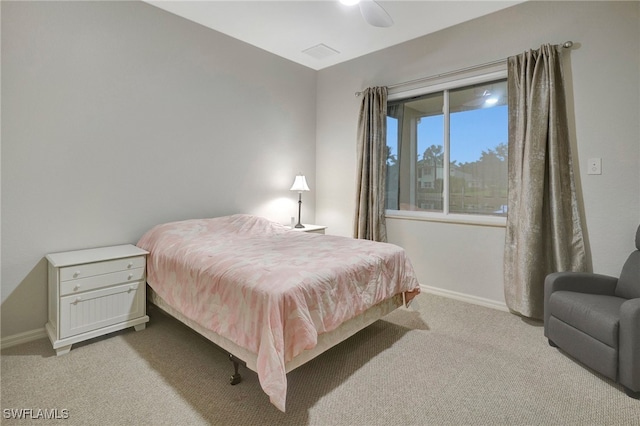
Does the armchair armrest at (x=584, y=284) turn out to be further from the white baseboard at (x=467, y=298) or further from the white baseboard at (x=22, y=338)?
the white baseboard at (x=22, y=338)

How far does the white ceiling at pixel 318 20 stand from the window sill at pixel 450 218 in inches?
76.1

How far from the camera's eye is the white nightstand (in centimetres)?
215

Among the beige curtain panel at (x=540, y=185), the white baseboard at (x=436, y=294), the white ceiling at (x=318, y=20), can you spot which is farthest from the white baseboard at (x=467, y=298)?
the white ceiling at (x=318, y=20)

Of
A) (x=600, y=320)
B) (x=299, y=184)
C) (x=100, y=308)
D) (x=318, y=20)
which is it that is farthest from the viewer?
(x=299, y=184)

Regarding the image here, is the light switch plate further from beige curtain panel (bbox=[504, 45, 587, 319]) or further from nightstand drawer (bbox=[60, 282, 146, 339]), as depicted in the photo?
nightstand drawer (bbox=[60, 282, 146, 339])

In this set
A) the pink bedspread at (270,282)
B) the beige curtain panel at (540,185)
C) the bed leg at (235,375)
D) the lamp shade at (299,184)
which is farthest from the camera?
the lamp shade at (299,184)

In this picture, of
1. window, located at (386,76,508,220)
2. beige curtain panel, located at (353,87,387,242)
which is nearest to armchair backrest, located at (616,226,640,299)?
window, located at (386,76,508,220)

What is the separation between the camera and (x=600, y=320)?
186 cm

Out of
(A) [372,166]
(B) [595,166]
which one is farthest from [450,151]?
(B) [595,166]

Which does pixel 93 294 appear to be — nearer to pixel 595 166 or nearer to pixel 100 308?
pixel 100 308

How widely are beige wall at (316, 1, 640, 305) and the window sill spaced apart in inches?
2.3

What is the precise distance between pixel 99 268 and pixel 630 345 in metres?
3.26

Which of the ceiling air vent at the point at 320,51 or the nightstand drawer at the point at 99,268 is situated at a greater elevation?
the ceiling air vent at the point at 320,51

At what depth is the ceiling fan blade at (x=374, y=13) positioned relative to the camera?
2250 millimetres
